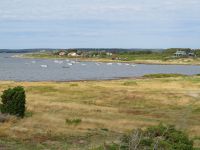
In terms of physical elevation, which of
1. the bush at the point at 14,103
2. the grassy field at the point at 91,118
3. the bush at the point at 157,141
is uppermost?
the bush at the point at 157,141

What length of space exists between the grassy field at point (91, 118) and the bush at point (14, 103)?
28.1 inches

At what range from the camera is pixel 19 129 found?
68.5 feet

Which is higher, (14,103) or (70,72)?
(14,103)

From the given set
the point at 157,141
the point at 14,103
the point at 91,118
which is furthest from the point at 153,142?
the point at 14,103

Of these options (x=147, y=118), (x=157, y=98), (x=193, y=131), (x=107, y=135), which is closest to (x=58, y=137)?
(x=107, y=135)

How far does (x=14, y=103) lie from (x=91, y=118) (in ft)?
14.9

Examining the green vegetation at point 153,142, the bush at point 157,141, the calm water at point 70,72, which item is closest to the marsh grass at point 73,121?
the bush at point 157,141

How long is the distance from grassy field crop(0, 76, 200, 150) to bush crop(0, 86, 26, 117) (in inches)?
28.1

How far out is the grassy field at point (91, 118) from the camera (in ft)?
61.8

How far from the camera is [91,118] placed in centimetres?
2598

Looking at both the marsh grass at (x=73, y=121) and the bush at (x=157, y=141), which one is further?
the marsh grass at (x=73, y=121)

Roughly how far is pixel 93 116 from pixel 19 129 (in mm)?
7050

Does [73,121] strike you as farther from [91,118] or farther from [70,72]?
[70,72]

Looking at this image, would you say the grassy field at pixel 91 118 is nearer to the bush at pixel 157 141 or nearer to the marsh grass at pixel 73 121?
the marsh grass at pixel 73 121
